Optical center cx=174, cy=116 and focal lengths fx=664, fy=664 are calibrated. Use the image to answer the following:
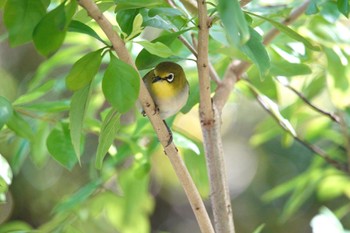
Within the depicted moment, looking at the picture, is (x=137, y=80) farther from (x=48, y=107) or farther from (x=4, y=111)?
(x=48, y=107)

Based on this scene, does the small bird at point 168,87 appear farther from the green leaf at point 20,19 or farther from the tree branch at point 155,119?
the green leaf at point 20,19

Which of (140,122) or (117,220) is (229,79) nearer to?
(140,122)

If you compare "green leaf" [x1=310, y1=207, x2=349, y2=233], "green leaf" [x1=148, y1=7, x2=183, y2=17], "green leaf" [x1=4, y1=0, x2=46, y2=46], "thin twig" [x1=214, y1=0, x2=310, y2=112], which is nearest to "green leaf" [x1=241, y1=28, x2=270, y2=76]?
"green leaf" [x1=148, y1=7, x2=183, y2=17]

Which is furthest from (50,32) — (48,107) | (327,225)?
(327,225)

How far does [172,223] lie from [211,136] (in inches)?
80.9

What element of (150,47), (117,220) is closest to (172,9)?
(150,47)

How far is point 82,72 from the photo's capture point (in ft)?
2.21

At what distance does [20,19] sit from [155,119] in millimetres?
200

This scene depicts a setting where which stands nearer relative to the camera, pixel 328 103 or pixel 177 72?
pixel 177 72

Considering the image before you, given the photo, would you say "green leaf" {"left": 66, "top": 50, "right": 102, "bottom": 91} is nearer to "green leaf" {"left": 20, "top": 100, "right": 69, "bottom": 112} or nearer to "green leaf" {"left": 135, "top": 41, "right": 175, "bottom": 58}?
"green leaf" {"left": 135, "top": 41, "right": 175, "bottom": 58}

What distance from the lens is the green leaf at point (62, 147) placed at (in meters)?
0.96

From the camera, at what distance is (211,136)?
881mm

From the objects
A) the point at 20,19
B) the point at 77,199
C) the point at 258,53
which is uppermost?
the point at 20,19

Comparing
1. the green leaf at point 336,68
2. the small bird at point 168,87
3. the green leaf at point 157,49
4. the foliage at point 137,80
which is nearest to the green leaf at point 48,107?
the foliage at point 137,80
